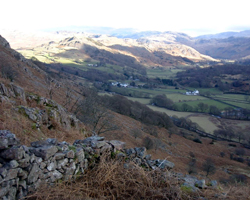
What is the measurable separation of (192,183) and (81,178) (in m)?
4.11

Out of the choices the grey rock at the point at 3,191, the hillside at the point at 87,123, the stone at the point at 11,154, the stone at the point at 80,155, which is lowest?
the hillside at the point at 87,123

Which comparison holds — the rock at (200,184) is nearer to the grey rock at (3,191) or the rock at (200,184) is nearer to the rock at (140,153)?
the rock at (140,153)

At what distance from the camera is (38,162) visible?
5406mm

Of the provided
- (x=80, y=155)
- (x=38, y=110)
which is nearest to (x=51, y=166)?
(x=80, y=155)

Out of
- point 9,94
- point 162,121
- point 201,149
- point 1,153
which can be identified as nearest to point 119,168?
point 1,153

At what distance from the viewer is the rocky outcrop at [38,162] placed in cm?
479

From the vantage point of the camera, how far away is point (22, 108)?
11.4m

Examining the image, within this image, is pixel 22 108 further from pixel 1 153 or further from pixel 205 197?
pixel 205 197

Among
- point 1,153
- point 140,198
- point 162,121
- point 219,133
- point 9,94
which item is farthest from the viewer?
point 219,133

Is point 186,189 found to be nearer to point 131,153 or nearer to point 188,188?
point 188,188

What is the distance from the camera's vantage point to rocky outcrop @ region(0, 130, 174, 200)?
4.79 m

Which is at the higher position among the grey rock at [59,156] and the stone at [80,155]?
the grey rock at [59,156]

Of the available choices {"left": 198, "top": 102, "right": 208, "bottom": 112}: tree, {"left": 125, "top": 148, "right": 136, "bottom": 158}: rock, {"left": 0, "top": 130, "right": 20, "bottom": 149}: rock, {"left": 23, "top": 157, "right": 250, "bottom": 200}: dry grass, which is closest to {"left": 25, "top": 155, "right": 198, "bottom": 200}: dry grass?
{"left": 23, "top": 157, "right": 250, "bottom": 200}: dry grass

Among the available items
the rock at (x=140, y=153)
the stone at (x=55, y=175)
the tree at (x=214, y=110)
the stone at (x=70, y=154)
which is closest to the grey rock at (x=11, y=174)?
the stone at (x=55, y=175)
